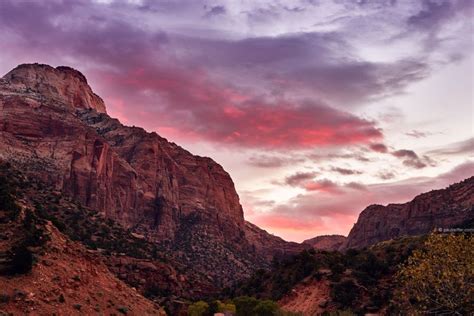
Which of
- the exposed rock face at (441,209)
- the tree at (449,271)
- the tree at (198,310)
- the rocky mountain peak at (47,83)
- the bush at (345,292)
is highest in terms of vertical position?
the rocky mountain peak at (47,83)

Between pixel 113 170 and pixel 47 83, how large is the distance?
46.9 metres

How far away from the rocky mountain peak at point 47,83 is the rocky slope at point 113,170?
32 cm

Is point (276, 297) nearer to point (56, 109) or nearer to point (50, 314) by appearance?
point (50, 314)

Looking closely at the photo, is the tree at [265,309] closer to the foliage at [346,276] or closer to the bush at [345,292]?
the foliage at [346,276]

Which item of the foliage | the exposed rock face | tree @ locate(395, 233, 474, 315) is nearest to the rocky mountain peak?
the foliage

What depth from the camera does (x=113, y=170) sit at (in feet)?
500

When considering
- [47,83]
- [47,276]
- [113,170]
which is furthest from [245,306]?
[47,83]

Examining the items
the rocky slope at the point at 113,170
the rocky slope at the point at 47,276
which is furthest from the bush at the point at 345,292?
the rocky slope at the point at 113,170

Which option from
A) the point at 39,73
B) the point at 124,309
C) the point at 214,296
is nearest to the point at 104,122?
the point at 39,73

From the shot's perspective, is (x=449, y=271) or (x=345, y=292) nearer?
(x=449, y=271)

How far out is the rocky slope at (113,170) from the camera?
406ft

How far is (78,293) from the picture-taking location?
133 ft

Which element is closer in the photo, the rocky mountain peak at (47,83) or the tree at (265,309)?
the tree at (265,309)

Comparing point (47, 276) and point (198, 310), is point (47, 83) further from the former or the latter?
point (47, 276)
